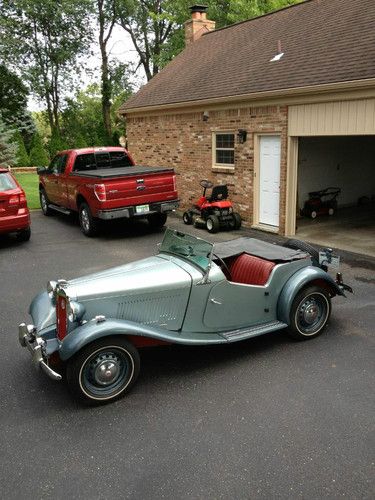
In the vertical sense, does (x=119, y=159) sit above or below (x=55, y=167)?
above

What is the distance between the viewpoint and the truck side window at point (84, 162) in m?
11.6

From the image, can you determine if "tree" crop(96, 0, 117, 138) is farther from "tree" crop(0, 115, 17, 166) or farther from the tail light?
the tail light

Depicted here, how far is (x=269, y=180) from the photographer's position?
11031 mm

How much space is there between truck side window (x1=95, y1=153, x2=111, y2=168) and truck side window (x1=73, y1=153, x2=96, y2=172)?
12 cm

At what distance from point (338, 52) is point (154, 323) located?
8.48 meters

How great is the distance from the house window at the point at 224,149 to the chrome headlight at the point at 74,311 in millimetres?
9021

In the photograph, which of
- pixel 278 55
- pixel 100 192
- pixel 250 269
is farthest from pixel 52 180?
pixel 250 269

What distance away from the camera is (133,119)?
1662 centimetres

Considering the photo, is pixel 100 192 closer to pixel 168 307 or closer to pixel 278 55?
pixel 278 55

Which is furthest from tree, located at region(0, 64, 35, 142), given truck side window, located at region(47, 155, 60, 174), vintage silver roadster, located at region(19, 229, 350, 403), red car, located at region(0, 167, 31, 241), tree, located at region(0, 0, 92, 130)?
vintage silver roadster, located at region(19, 229, 350, 403)

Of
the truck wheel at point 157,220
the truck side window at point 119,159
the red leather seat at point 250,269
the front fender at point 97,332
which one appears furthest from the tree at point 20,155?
the front fender at point 97,332

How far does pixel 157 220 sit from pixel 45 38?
23479 mm

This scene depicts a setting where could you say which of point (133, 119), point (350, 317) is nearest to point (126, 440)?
point (350, 317)

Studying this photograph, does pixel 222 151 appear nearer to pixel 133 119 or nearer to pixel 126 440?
pixel 133 119
